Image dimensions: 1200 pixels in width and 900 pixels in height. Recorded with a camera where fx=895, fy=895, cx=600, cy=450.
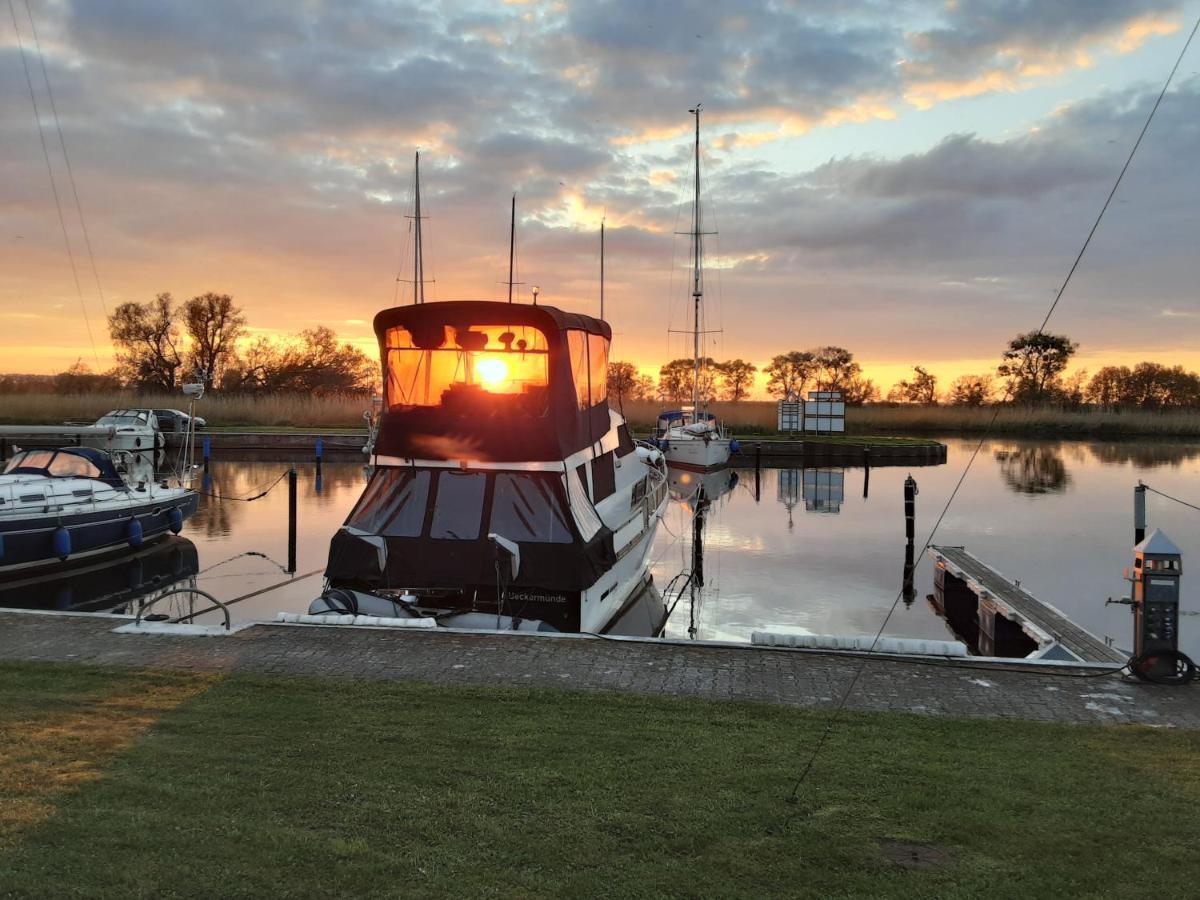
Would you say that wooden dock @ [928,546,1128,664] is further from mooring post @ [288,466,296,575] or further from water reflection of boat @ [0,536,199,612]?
water reflection of boat @ [0,536,199,612]

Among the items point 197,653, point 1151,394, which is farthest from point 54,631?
point 1151,394

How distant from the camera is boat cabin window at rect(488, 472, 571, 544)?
1150 centimetres

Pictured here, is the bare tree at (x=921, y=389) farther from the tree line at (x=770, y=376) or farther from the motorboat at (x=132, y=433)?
the motorboat at (x=132, y=433)

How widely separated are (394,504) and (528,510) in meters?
1.79

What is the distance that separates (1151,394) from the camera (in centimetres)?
9056

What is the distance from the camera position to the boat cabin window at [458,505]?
37.7ft

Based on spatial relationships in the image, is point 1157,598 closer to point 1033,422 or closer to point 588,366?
point 588,366

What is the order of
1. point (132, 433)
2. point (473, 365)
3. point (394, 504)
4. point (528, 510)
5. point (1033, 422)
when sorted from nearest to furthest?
point (528, 510), point (394, 504), point (473, 365), point (132, 433), point (1033, 422)

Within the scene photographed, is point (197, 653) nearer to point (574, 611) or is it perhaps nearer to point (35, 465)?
point (574, 611)

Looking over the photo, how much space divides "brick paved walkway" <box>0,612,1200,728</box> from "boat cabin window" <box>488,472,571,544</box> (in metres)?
2.43

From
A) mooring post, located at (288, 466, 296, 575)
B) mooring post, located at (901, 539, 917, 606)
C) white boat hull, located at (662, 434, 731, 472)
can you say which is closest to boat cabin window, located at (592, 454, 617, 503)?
mooring post, located at (901, 539, 917, 606)

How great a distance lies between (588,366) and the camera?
1402 centimetres

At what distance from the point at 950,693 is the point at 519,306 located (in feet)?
24.0

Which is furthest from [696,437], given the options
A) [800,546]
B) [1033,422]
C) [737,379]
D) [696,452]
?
[737,379]
